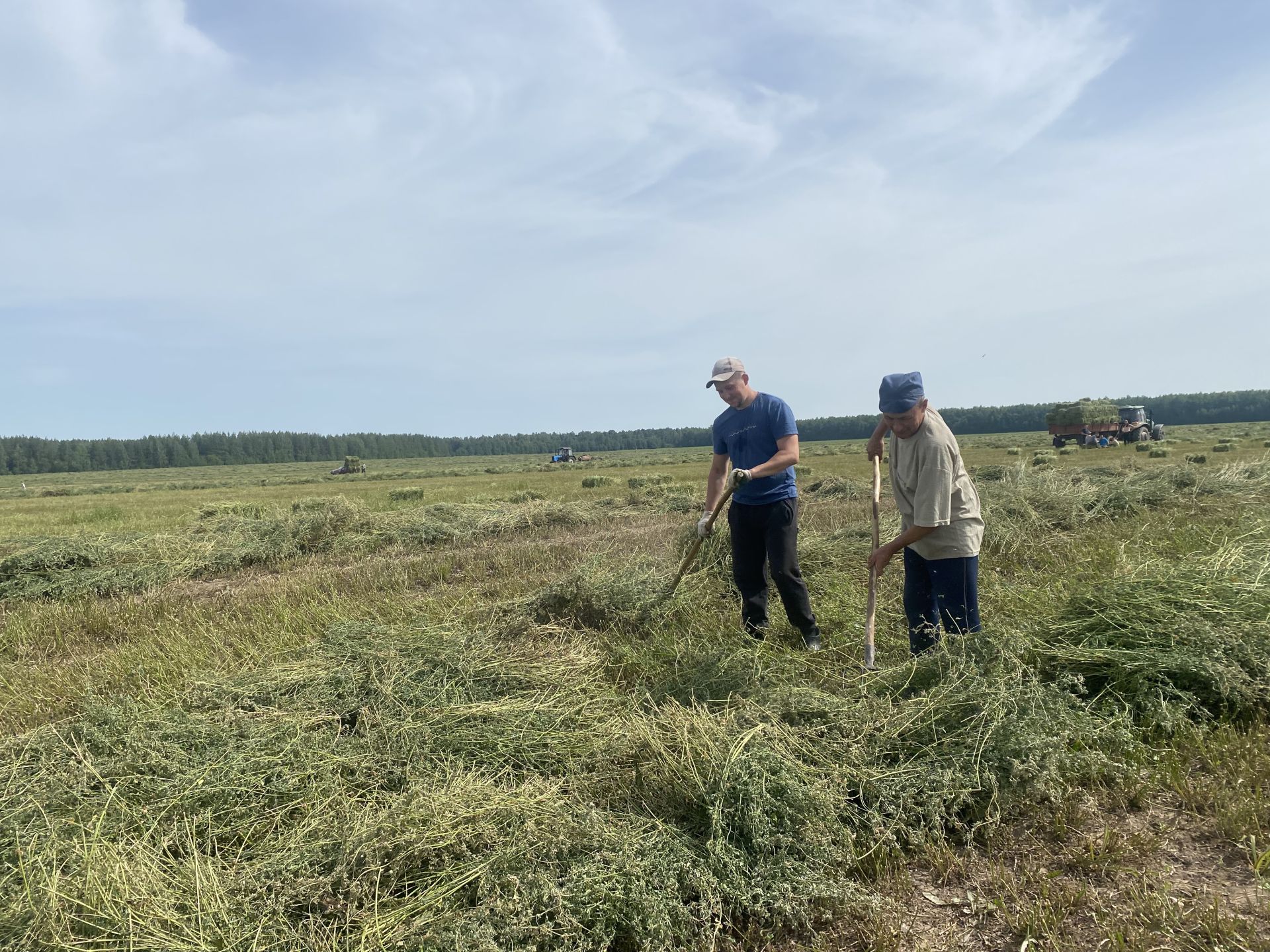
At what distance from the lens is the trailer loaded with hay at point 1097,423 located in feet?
101

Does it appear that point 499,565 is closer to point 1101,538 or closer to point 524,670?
point 524,670

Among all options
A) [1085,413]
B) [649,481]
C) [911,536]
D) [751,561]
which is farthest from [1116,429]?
[911,536]

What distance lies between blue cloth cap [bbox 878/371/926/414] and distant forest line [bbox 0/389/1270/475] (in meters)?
78.8

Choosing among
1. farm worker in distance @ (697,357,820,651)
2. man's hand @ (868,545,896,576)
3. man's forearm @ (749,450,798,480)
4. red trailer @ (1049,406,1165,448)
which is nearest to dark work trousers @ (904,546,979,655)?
man's hand @ (868,545,896,576)

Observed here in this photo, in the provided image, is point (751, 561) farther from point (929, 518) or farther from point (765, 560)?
point (929, 518)

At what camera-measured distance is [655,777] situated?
2742mm

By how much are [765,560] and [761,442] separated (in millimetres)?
838

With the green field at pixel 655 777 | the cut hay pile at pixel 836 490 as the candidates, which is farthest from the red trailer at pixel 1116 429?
the green field at pixel 655 777

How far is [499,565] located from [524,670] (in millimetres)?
4434

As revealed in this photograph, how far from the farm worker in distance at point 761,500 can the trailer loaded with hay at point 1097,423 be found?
31.3m

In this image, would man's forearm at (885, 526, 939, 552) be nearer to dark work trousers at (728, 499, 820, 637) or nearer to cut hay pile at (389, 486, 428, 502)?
dark work trousers at (728, 499, 820, 637)

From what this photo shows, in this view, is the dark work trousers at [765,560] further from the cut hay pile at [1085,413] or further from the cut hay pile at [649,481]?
the cut hay pile at [1085,413]

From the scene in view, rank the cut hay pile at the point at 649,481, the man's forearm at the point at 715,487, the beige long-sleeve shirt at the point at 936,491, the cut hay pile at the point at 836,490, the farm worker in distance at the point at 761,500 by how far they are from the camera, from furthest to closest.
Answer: the cut hay pile at the point at 649,481 < the cut hay pile at the point at 836,490 < the man's forearm at the point at 715,487 < the farm worker in distance at the point at 761,500 < the beige long-sleeve shirt at the point at 936,491

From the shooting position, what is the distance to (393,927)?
2.00 meters
